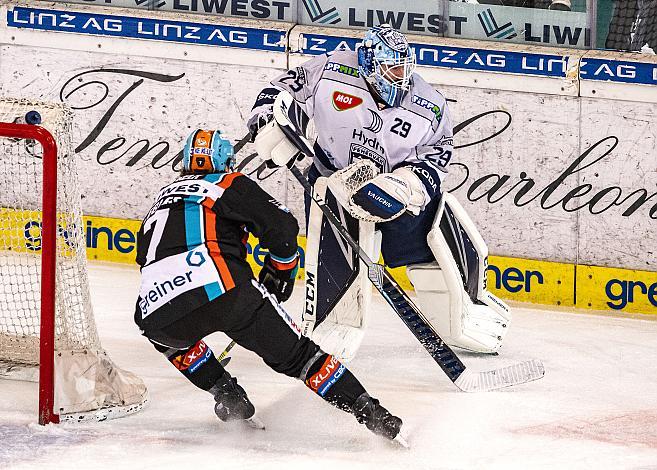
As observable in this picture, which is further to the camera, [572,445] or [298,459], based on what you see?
[572,445]

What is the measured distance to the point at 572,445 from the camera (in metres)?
3.29

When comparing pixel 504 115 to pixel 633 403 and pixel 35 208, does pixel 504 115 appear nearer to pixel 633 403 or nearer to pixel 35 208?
pixel 633 403

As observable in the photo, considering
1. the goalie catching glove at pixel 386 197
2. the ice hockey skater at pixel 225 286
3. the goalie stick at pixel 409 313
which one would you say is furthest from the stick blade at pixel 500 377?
the ice hockey skater at pixel 225 286

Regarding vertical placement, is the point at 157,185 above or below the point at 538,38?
below

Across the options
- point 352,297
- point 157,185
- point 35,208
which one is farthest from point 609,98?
point 35,208

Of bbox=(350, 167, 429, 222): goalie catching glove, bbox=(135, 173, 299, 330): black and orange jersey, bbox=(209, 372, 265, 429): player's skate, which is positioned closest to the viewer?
bbox=(135, 173, 299, 330): black and orange jersey

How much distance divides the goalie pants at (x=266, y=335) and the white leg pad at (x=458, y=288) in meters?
1.07

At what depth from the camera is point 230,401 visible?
326 centimetres

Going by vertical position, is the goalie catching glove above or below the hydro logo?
below

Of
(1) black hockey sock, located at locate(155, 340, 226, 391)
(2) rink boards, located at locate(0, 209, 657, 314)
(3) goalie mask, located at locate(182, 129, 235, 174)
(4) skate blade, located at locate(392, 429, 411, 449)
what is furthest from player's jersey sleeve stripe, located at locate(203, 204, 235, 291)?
(2) rink boards, located at locate(0, 209, 657, 314)

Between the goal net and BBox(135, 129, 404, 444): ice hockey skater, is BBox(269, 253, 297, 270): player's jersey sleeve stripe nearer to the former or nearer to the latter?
BBox(135, 129, 404, 444): ice hockey skater

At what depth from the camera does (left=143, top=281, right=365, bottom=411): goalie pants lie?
10.1 feet

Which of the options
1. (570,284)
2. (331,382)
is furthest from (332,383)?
(570,284)

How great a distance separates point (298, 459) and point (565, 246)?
241 centimetres
